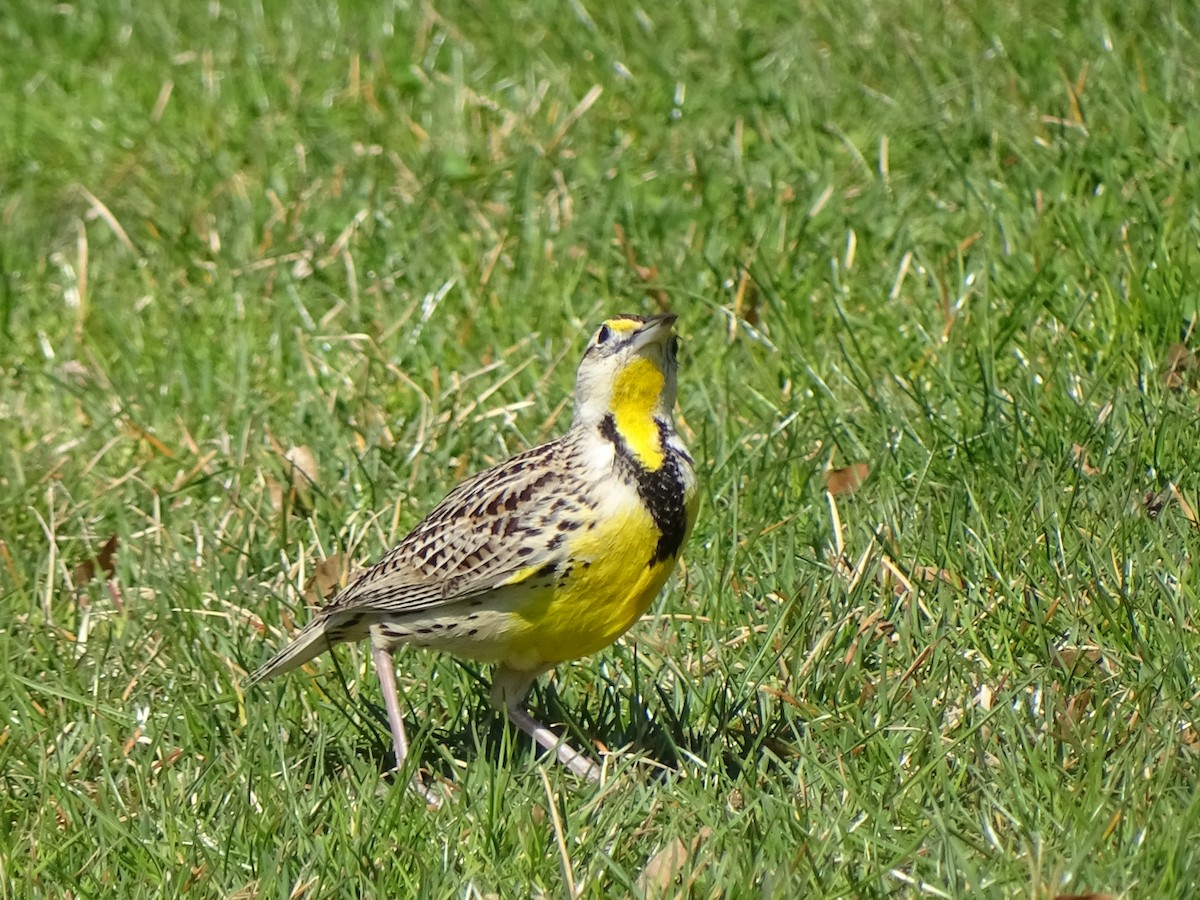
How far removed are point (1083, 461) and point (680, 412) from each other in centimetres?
149

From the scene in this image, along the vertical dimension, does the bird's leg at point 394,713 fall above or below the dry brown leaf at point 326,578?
above

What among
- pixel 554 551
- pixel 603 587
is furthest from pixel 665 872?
pixel 554 551

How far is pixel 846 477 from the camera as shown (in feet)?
19.8

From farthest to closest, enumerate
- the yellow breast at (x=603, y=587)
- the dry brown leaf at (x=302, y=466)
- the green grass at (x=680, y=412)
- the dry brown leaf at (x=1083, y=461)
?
the dry brown leaf at (x=302, y=466)
the dry brown leaf at (x=1083, y=461)
the yellow breast at (x=603, y=587)
the green grass at (x=680, y=412)

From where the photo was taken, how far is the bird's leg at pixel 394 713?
470cm

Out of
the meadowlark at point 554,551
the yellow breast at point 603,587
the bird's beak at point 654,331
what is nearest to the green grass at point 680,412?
the meadowlark at point 554,551

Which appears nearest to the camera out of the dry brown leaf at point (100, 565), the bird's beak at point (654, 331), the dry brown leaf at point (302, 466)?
the bird's beak at point (654, 331)

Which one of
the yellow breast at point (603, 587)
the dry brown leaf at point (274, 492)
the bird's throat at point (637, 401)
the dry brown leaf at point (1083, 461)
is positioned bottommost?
the dry brown leaf at point (274, 492)

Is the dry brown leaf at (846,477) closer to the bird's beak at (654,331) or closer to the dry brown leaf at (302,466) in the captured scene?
the bird's beak at (654,331)

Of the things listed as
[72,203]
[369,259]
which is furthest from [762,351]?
[72,203]

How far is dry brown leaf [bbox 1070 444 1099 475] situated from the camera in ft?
18.5

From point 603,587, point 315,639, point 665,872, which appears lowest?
point 665,872

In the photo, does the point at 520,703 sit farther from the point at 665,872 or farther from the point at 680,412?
the point at 680,412

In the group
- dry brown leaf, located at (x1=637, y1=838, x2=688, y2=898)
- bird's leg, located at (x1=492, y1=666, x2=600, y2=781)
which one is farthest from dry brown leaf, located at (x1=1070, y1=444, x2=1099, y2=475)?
dry brown leaf, located at (x1=637, y1=838, x2=688, y2=898)
